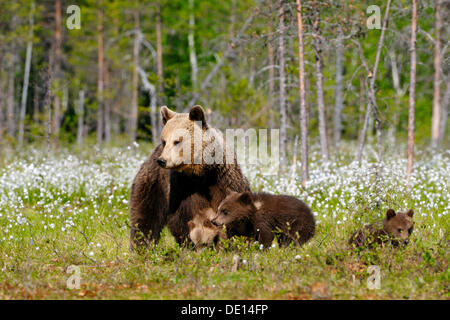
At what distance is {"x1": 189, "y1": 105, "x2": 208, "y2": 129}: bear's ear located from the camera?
6.14 m

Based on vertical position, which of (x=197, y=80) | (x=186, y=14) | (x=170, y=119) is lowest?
(x=170, y=119)

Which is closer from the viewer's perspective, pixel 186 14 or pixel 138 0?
pixel 138 0

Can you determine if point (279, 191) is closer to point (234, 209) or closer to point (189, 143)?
point (234, 209)

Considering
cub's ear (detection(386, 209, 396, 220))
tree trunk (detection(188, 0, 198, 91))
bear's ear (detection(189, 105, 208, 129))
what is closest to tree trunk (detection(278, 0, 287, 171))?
bear's ear (detection(189, 105, 208, 129))

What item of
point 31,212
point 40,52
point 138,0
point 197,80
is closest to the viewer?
point 31,212

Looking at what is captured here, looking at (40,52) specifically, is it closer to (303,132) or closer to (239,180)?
(303,132)

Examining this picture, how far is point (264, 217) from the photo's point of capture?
23.5 ft

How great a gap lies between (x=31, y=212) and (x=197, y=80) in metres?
20.0

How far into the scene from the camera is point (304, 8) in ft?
39.2

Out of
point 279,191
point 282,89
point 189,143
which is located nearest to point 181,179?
point 189,143

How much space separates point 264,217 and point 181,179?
1.32 meters

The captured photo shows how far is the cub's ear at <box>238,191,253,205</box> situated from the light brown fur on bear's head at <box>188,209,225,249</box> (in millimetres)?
408

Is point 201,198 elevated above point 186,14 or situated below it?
below
